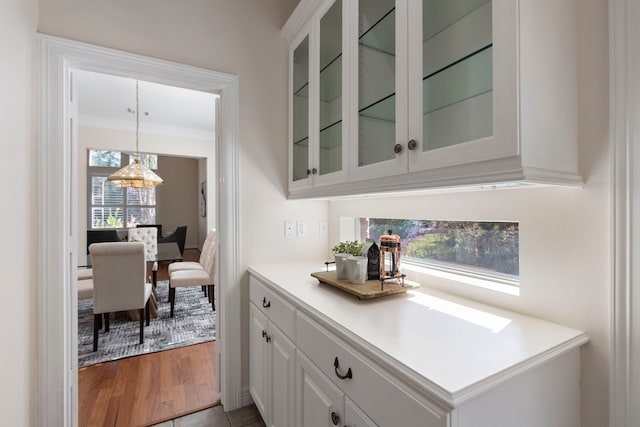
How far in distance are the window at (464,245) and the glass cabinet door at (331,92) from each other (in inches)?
22.8

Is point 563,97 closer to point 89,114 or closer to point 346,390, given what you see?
point 346,390

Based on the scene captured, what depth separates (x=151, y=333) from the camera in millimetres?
3006

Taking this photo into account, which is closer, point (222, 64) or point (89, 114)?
point (222, 64)

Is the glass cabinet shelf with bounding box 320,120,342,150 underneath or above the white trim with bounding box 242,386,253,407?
above

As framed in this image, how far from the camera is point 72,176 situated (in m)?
1.56

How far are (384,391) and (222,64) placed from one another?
1.97 meters

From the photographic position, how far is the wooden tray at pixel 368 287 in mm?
1189

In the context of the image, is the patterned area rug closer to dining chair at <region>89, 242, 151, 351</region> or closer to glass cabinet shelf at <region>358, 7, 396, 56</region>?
dining chair at <region>89, 242, 151, 351</region>

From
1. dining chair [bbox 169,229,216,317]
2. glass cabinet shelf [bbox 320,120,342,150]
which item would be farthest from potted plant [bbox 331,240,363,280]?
dining chair [bbox 169,229,216,317]

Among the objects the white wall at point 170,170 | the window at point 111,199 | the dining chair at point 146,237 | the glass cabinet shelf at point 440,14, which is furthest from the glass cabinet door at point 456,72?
the window at point 111,199

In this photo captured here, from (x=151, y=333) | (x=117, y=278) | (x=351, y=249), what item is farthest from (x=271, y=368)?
(x=151, y=333)

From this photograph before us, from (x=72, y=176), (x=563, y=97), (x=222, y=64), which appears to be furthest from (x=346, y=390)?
(x=222, y=64)

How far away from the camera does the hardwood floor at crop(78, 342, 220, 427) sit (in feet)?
5.99

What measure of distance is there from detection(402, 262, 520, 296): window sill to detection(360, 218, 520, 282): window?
27mm
